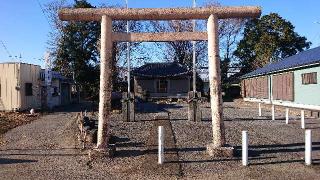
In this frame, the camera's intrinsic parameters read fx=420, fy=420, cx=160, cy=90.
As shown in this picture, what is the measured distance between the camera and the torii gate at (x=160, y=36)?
426 inches

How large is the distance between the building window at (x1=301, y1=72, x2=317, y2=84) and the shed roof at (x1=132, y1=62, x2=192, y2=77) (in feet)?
68.0

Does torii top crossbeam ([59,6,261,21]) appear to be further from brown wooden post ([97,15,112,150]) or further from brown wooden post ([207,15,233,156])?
brown wooden post ([97,15,112,150])

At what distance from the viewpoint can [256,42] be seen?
5019cm

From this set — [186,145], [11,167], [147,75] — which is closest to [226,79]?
[147,75]

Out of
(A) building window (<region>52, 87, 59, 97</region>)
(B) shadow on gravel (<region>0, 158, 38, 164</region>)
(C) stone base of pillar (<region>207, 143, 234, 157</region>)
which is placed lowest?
(B) shadow on gravel (<region>0, 158, 38, 164</region>)

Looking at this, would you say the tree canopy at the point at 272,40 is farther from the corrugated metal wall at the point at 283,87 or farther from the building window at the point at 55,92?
the building window at the point at 55,92

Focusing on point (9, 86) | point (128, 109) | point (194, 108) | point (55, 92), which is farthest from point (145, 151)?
point (55, 92)

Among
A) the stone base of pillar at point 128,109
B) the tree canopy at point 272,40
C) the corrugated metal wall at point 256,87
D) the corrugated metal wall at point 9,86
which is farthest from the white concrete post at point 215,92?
the tree canopy at point 272,40

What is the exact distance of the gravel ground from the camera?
880 centimetres

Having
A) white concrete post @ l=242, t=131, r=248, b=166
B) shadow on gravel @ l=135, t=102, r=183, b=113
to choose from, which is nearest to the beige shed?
shadow on gravel @ l=135, t=102, r=183, b=113

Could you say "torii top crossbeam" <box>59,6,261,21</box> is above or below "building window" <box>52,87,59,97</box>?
above

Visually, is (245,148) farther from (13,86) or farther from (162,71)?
(162,71)

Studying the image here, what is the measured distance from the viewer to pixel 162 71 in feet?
150

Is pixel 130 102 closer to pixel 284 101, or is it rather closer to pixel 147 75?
pixel 284 101
